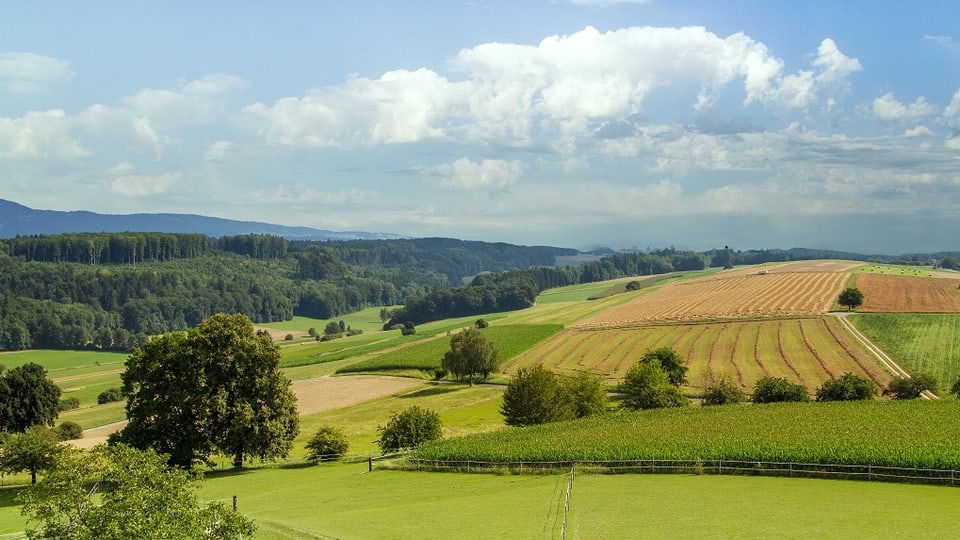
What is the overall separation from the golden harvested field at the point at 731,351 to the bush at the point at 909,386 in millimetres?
4695

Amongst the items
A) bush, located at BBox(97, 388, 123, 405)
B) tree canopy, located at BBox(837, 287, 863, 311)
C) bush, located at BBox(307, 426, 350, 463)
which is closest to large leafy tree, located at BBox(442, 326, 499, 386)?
bush, located at BBox(307, 426, 350, 463)

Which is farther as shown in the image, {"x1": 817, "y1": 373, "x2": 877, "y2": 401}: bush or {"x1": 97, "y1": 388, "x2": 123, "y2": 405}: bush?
{"x1": 97, "y1": 388, "x2": 123, "y2": 405}: bush

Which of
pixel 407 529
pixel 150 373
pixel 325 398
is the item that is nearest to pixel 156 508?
pixel 407 529

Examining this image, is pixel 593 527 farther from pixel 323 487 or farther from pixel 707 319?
pixel 707 319

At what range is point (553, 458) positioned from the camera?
48.2 meters

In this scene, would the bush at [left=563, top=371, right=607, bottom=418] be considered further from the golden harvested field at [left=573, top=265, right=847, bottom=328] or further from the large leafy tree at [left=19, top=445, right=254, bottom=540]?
the golden harvested field at [left=573, top=265, right=847, bottom=328]

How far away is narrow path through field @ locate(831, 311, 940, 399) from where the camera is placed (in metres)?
78.1

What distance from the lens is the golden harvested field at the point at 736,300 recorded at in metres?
131

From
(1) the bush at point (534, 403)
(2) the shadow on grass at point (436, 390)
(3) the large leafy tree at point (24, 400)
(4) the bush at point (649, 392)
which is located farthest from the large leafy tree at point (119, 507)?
(2) the shadow on grass at point (436, 390)

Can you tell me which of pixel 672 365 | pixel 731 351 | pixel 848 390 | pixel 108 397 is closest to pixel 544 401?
pixel 672 365

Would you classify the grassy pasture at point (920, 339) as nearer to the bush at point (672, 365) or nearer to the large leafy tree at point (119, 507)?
the bush at point (672, 365)

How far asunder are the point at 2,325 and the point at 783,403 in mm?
192625

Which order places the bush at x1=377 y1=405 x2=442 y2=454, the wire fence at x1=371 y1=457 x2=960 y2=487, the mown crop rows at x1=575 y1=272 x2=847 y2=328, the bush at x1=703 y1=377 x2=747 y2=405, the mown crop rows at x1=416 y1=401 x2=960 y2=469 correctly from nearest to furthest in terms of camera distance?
the wire fence at x1=371 y1=457 x2=960 y2=487
the mown crop rows at x1=416 y1=401 x2=960 y2=469
the bush at x1=377 y1=405 x2=442 y2=454
the bush at x1=703 y1=377 x2=747 y2=405
the mown crop rows at x1=575 y1=272 x2=847 y2=328

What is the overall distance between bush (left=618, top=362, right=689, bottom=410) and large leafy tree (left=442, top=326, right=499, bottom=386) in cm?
3413
